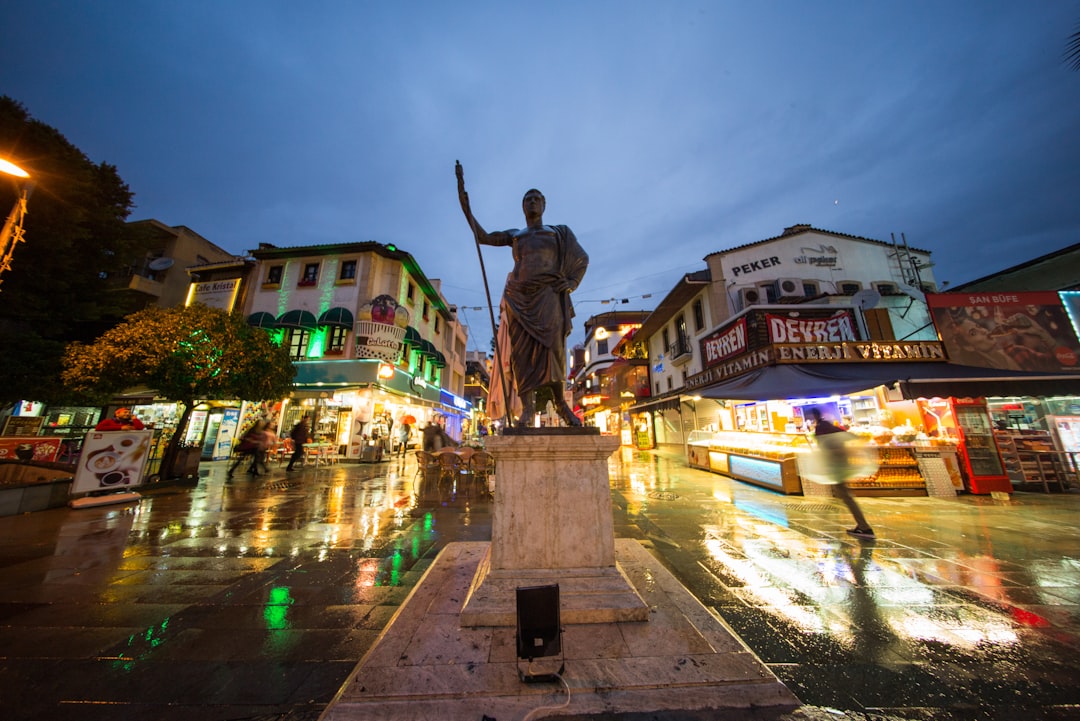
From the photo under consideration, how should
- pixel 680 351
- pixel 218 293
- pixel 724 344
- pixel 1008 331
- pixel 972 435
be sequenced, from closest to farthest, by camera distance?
1. pixel 972 435
2. pixel 1008 331
3. pixel 724 344
4. pixel 218 293
5. pixel 680 351

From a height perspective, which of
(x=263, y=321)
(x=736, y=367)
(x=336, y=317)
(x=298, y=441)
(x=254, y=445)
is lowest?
(x=254, y=445)

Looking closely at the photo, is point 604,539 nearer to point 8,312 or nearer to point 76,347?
point 76,347

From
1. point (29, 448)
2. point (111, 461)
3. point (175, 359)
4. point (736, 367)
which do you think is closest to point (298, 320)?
point (175, 359)

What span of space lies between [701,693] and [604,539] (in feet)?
3.18

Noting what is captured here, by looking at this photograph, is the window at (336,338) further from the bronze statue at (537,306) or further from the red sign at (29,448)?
the bronze statue at (537,306)

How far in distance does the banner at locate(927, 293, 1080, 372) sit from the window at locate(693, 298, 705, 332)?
23.8ft

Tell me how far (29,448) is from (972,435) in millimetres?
20872

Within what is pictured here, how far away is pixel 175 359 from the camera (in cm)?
877

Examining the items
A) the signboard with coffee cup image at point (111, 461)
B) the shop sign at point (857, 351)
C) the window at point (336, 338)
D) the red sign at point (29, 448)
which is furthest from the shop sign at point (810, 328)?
the red sign at point (29, 448)

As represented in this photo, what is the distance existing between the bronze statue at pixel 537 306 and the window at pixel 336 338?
14.8 metres

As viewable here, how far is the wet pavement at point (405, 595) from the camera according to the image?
69.1 inches

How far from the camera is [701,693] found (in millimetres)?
1665

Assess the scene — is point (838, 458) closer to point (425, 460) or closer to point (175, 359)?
point (425, 460)

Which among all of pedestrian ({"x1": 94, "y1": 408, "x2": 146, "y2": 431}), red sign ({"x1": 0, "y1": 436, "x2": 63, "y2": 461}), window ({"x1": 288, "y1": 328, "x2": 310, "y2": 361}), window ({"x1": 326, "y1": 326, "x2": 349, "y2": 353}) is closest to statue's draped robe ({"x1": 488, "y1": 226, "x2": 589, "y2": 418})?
pedestrian ({"x1": 94, "y1": 408, "x2": 146, "y2": 431})
